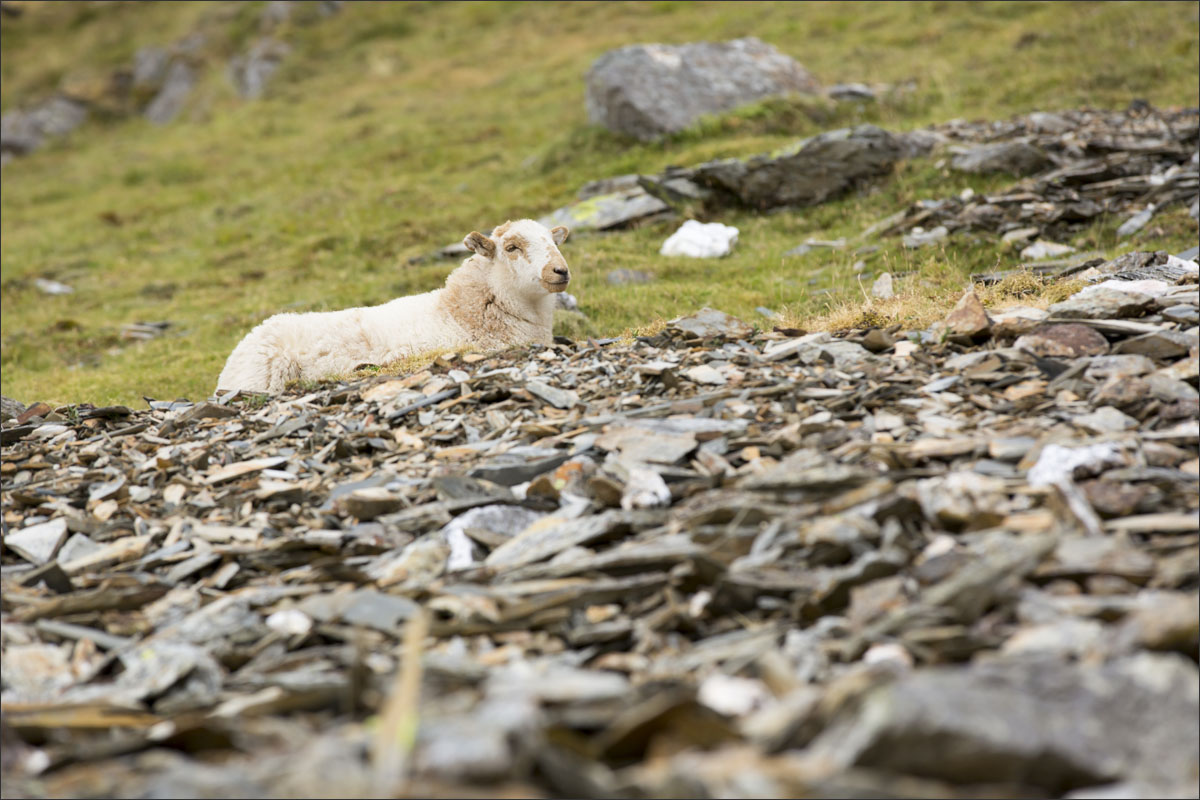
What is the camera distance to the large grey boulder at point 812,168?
21078mm

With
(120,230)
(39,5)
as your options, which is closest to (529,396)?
(120,230)

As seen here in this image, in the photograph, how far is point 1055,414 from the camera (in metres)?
6.22

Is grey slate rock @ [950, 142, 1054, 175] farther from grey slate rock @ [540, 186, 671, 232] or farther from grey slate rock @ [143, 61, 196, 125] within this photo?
grey slate rock @ [143, 61, 196, 125]

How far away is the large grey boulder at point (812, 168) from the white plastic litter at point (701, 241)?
1875 mm

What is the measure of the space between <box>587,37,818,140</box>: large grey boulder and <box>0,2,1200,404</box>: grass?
2.19 ft

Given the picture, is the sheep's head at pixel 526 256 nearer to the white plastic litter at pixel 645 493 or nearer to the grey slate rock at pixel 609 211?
the white plastic litter at pixel 645 493

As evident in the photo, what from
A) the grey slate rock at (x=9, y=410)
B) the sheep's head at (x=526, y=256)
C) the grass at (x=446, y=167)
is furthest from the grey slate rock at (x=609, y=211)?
the grey slate rock at (x=9, y=410)

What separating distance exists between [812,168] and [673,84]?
7413mm

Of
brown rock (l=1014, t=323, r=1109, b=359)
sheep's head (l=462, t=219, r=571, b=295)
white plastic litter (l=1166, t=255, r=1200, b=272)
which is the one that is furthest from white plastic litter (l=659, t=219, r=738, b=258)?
brown rock (l=1014, t=323, r=1109, b=359)

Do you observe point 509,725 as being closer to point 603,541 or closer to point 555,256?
point 603,541

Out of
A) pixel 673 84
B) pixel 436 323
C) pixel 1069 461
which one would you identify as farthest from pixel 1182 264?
pixel 673 84

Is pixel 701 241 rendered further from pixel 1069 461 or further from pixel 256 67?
pixel 256 67

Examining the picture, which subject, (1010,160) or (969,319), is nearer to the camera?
(969,319)

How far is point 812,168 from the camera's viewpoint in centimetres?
2116
